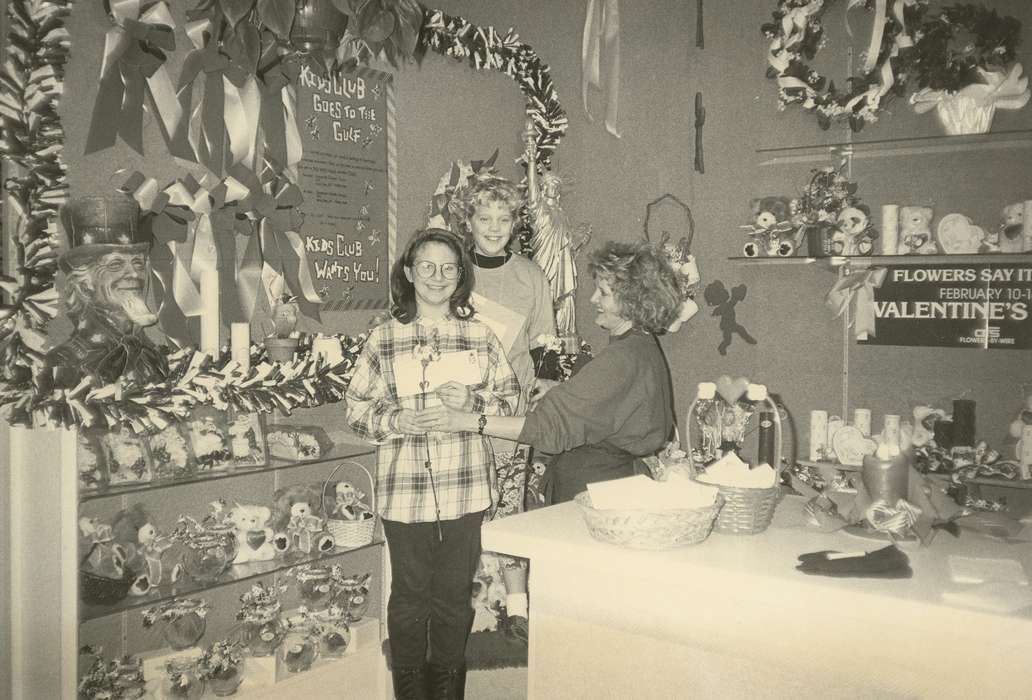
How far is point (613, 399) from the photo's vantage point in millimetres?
2869

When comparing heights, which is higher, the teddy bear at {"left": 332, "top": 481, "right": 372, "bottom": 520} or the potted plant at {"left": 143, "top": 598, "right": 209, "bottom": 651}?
the teddy bear at {"left": 332, "top": 481, "right": 372, "bottom": 520}

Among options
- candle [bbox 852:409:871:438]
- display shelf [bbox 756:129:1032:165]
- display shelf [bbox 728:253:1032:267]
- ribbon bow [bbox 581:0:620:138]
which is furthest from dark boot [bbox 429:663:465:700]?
ribbon bow [bbox 581:0:620:138]

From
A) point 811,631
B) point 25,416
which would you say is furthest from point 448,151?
point 811,631

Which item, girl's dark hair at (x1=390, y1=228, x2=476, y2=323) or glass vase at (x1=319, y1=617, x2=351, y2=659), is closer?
girl's dark hair at (x1=390, y1=228, x2=476, y2=323)

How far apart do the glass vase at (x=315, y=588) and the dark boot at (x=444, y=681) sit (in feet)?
1.79

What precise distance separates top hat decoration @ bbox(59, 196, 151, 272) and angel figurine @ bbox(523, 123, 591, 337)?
200cm

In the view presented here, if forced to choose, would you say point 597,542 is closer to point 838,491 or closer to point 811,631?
point 811,631

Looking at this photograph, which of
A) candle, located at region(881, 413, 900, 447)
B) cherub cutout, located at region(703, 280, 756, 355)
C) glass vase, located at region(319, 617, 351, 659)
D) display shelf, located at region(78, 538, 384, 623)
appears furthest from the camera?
cherub cutout, located at region(703, 280, 756, 355)

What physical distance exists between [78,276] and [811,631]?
238 centimetres

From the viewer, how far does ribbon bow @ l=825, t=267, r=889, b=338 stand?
3.92 meters

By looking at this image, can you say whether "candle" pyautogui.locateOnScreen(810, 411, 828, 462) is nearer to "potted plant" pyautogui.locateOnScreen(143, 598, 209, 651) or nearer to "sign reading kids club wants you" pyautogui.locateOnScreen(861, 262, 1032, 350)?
"sign reading kids club wants you" pyautogui.locateOnScreen(861, 262, 1032, 350)

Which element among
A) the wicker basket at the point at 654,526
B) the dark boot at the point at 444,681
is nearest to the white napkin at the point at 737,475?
the wicker basket at the point at 654,526

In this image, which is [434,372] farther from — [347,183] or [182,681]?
[182,681]

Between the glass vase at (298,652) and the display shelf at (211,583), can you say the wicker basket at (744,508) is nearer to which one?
the display shelf at (211,583)
